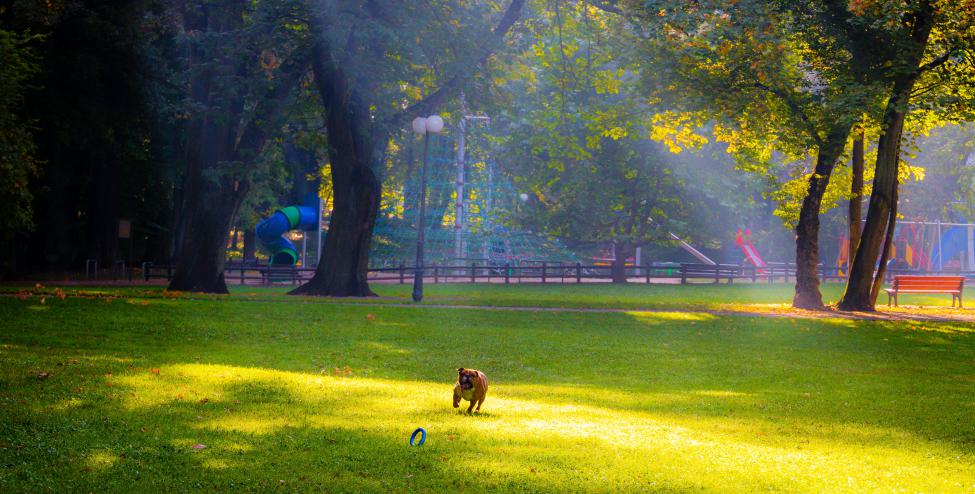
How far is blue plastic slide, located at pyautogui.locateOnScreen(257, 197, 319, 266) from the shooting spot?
51969 mm

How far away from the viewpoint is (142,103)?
3588cm

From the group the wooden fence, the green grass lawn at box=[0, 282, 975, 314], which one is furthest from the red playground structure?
the green grass lawn at box=[0, 282, 975, 314]

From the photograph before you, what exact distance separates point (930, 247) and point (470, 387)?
213ft

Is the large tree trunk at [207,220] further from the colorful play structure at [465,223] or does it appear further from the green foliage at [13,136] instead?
the colorful play structure at [465,223]

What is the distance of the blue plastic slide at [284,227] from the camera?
51969 mm

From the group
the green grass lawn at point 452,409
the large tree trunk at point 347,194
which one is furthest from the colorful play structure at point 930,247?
the green grass lawn at point 452,409

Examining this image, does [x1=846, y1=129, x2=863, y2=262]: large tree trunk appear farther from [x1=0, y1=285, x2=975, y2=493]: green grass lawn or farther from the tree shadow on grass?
the tree shadow on grass

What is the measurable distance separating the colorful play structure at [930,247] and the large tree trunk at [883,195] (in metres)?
33.2

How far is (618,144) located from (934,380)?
3945cm

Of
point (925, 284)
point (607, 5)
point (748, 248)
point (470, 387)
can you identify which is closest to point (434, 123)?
point (607, 5)

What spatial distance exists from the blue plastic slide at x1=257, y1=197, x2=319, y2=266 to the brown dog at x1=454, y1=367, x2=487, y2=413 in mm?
41885

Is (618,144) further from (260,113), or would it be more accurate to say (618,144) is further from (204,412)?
(204,412)

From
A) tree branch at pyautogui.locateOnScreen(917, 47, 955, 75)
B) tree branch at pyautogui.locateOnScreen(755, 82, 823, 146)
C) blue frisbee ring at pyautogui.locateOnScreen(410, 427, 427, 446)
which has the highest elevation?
tree branch at pyautogui.locateOnScreen(917, 47, 955, 75)

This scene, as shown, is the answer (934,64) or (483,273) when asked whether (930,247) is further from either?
(934,64)
